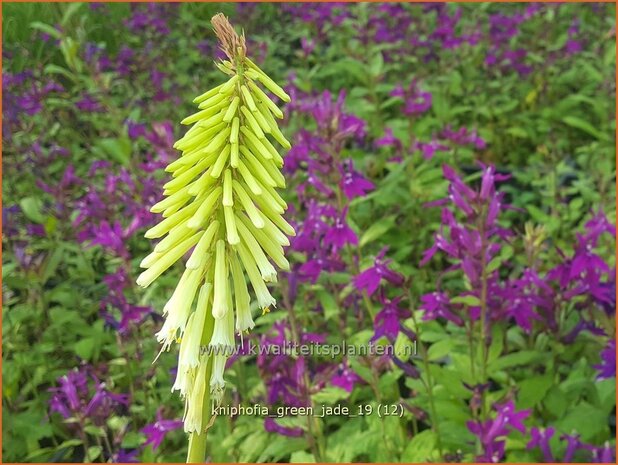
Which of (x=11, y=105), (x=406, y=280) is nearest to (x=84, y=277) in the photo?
(x=11, y=105)

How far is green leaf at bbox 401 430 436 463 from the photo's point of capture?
7.65 feet

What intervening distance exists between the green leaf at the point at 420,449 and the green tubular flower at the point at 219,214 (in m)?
1.36

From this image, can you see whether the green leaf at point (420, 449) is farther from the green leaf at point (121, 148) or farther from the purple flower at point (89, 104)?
the purple flower at point (89, 104)

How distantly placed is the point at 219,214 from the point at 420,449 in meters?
1.56

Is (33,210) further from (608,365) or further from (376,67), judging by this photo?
(608,365)

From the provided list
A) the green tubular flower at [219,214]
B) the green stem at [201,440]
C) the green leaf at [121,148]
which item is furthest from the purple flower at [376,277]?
the green leaf at [121,148]

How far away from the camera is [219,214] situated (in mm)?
1186

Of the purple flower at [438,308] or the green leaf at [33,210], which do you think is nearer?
the purple flower at [438,308]

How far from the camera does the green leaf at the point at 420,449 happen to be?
7.65 ft

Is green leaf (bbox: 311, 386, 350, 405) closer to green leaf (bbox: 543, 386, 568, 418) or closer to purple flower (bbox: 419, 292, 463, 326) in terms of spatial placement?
purple flower (bbox: 419, 292, 463, 326)

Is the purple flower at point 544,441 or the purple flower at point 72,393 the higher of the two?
the purple flower at point 72,393

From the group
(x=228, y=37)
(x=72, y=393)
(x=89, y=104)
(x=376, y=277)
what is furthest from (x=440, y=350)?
(x=89, y=104)

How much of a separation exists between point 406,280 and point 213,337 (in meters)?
1.25

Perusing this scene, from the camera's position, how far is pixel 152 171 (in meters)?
3.96
